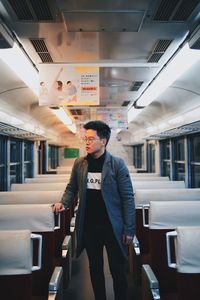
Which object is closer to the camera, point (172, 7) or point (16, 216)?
point (172, 7)

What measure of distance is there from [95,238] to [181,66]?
1.96 metres

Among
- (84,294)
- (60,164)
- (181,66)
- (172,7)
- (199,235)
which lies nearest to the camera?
(199,235)

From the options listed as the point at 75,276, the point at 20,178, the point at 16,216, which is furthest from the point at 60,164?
the point at 16,216

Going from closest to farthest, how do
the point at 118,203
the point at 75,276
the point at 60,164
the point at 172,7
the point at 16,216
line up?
the point at 172,7 → the point at 118,203 → the point at 16,216 → the point at 75,276 → the point at 60,164

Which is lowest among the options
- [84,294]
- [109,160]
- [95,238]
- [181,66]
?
[84,294]

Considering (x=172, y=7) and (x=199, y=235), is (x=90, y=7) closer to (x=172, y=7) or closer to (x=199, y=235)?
(x=172, y=7)

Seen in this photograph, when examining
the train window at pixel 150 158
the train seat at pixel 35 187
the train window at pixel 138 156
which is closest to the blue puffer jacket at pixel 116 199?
the train seat at pixel 35 187

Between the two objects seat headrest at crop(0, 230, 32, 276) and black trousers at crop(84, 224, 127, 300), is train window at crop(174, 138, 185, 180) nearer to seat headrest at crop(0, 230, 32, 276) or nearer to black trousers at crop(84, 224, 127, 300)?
black trousers at crop(84, 224, 127, 300)

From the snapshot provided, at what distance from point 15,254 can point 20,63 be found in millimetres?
1993

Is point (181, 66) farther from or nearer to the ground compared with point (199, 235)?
farther from the ground

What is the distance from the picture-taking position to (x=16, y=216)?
2.88 m

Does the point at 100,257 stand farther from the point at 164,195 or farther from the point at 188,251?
the point at 164,195


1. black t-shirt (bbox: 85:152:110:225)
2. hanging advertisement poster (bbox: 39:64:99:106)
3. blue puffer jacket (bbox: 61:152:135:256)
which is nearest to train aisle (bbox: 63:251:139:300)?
blue puffer jacket (bbox: 61:152:135:256)

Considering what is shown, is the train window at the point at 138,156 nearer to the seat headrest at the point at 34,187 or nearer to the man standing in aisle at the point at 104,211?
the seat headrest at the point at 34,187
